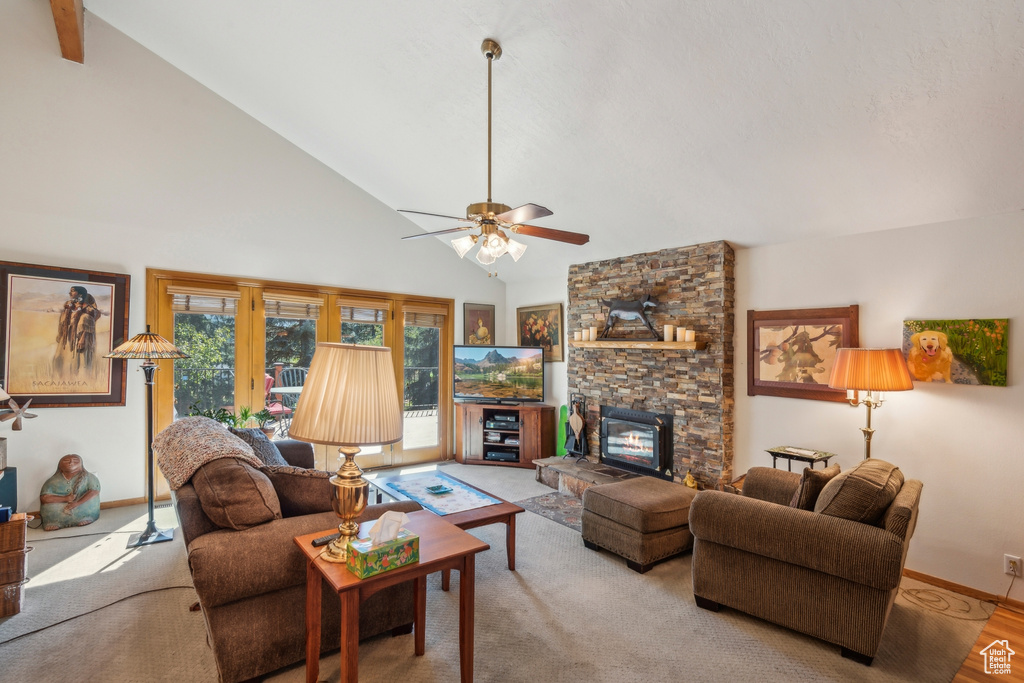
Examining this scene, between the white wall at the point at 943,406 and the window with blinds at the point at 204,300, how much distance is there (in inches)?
197

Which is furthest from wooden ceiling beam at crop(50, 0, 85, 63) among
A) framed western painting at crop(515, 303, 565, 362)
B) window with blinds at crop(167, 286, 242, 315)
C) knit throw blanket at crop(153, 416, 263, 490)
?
framed western painting at crop(515, 303, 565, 362)

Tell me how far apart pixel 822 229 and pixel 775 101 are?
126cm

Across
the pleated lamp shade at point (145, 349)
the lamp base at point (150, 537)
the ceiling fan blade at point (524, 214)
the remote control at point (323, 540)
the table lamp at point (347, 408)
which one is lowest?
the lamp base at point (150, 537)

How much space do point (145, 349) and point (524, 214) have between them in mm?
2892

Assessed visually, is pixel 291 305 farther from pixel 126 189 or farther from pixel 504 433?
pixel 504 433

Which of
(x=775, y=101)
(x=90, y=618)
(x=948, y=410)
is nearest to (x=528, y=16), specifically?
(x=775, y=101)

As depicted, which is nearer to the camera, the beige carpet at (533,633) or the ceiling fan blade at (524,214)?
the beige carpet at (533,633)

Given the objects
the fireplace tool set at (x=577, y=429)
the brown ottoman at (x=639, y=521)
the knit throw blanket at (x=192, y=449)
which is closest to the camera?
the knit throw blanket at (x=192, y=449)

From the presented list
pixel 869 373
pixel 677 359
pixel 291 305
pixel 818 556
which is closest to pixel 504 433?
pixel 677 359

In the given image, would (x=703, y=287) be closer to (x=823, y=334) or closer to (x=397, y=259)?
(x=823, y=334)

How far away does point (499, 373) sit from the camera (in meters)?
6.01

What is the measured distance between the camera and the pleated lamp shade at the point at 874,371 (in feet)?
9.71

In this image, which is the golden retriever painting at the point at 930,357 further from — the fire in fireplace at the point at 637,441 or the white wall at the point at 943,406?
the fire in fireplace at the point at 637,441

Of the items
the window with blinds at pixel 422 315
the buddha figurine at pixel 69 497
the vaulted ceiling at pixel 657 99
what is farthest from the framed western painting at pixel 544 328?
the buddha figurine at pixel 69 497
